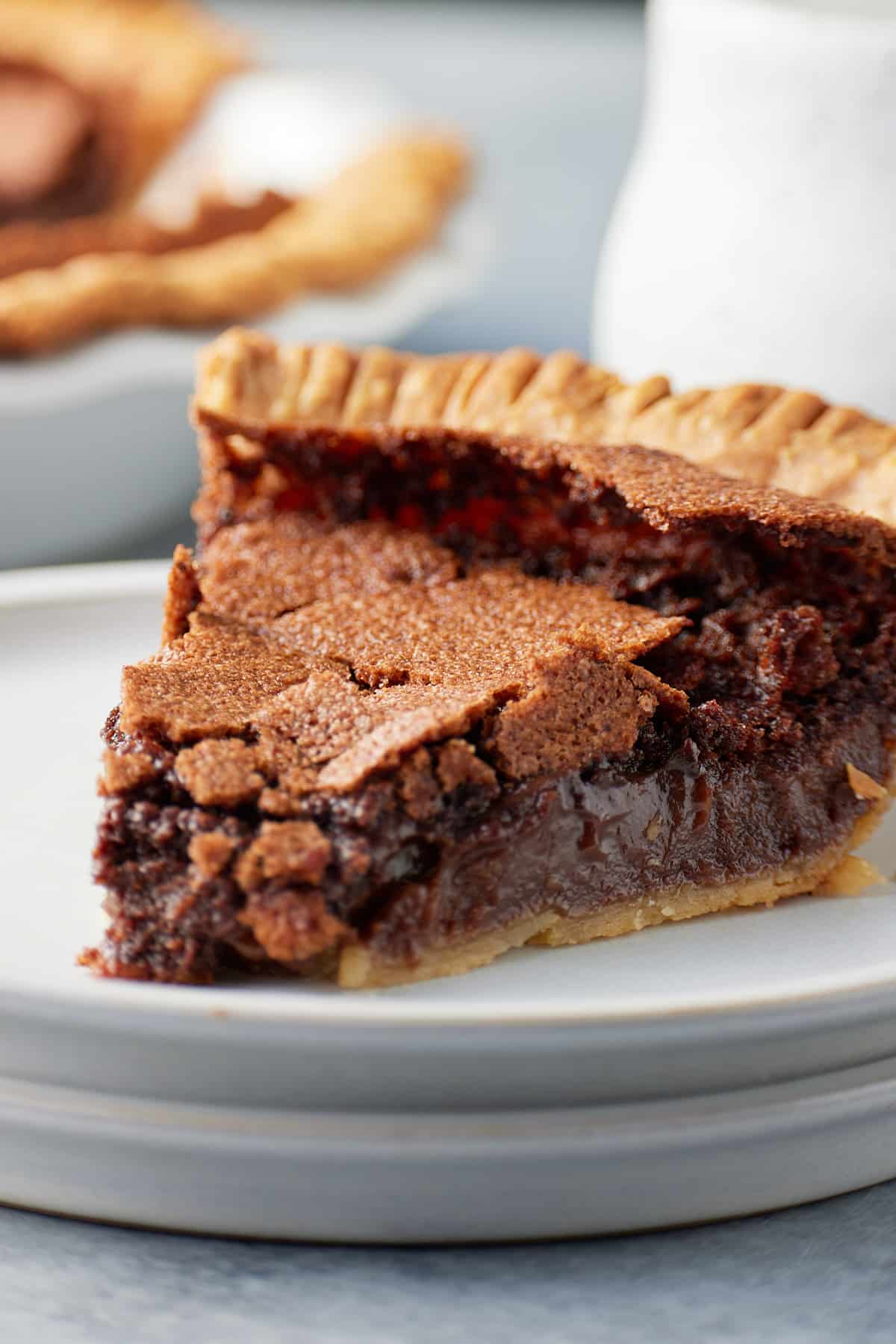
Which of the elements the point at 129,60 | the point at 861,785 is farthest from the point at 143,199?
the point at 861,785

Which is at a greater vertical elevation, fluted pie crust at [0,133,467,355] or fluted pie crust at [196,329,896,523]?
fluted pie crust at [196,329,896,523]

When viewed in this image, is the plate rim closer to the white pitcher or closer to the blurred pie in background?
the white pitcher

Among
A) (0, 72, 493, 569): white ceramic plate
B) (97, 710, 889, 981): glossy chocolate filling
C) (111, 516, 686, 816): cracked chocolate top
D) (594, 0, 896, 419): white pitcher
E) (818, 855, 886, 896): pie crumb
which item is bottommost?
(0, 72, 493, 569): white ceramic plate

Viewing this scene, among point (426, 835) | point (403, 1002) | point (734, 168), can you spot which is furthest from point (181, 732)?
point (734, 168)

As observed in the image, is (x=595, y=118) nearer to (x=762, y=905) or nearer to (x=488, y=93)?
(x=488, y=93)

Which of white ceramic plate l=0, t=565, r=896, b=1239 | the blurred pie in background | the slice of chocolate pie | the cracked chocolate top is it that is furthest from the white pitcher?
white ceramic plate l=0, t=565, r=896, b=1239

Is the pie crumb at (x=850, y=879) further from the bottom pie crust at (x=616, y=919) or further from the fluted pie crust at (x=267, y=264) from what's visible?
the fluted pie crust at (x=267, y=264)

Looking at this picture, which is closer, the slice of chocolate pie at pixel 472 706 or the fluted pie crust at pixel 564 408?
the slice of chocolate pie at pixel 472 706

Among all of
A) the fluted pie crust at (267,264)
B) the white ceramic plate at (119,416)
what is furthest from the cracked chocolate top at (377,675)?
the fluted pie crust at (267,264)
